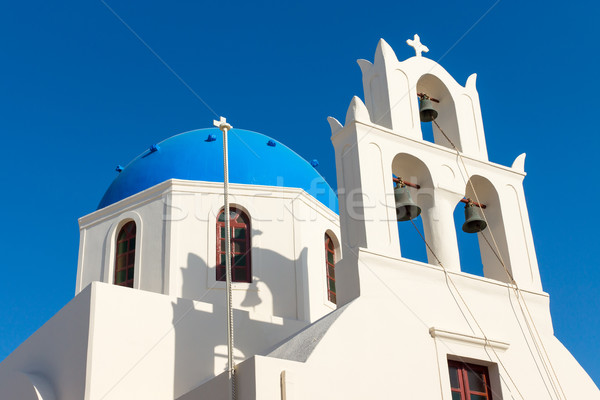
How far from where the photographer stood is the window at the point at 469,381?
358 inches

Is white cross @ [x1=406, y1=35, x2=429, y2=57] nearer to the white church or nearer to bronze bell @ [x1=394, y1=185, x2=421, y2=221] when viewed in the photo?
the white church

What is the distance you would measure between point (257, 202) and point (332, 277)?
1842mm

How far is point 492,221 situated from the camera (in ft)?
36.2

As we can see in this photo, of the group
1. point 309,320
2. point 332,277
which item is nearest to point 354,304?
point 309,320

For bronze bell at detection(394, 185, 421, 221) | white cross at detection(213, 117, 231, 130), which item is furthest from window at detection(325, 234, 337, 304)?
white cross at detection(213, 117, 231, 130)

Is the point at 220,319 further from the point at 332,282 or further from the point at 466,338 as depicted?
the point at 466,338

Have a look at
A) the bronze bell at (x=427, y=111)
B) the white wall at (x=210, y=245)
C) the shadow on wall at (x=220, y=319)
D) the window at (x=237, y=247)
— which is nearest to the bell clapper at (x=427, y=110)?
the bronze bell at (x=427, y=111)

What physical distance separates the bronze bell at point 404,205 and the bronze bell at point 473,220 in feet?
2.78

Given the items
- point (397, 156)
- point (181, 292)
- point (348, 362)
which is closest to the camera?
point (348, 362)

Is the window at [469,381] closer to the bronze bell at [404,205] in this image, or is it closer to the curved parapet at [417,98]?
the bronze bell at [404,205]

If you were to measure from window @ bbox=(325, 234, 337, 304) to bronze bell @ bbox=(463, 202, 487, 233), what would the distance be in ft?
10.7

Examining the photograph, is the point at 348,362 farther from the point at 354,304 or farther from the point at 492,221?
the point at 492,221

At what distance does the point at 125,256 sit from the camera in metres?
13.4

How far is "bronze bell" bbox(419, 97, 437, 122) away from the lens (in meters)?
11.4
